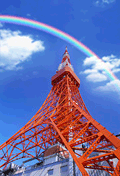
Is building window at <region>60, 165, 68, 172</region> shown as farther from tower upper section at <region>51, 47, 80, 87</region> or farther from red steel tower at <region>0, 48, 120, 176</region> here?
tower upper section at <region>51, 47, 80, 87</region>

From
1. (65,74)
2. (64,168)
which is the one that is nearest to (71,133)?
(64,168)

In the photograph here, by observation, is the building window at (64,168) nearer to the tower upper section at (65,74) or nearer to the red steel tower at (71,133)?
the red steel tower at (71,133)

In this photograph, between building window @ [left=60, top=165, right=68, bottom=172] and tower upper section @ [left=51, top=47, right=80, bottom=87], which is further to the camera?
tower upper section @ [left=51, top=47, right=80, bottom=87]

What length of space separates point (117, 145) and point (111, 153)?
732 mm

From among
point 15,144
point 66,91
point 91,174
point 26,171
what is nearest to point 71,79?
point 66,91

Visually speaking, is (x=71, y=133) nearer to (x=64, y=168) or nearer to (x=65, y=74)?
(x=64, y=168)

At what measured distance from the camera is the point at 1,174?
1583 cm

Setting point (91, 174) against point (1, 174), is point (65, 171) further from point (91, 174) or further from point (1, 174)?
point (1, 174)

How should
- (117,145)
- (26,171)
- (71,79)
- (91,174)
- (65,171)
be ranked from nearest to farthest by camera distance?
(117,145)
(91,174)
(65,171)
(26,171)
(71,79)

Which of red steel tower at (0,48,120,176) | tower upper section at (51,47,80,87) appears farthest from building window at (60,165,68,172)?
tower upper section at (51,47,80,87)

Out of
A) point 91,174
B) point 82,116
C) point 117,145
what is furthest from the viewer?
point 82,116

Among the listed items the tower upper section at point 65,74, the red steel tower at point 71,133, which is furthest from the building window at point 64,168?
the tower upper section at point 65,74

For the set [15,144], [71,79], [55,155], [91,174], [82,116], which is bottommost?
[91,174]

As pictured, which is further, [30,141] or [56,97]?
[56,97]
